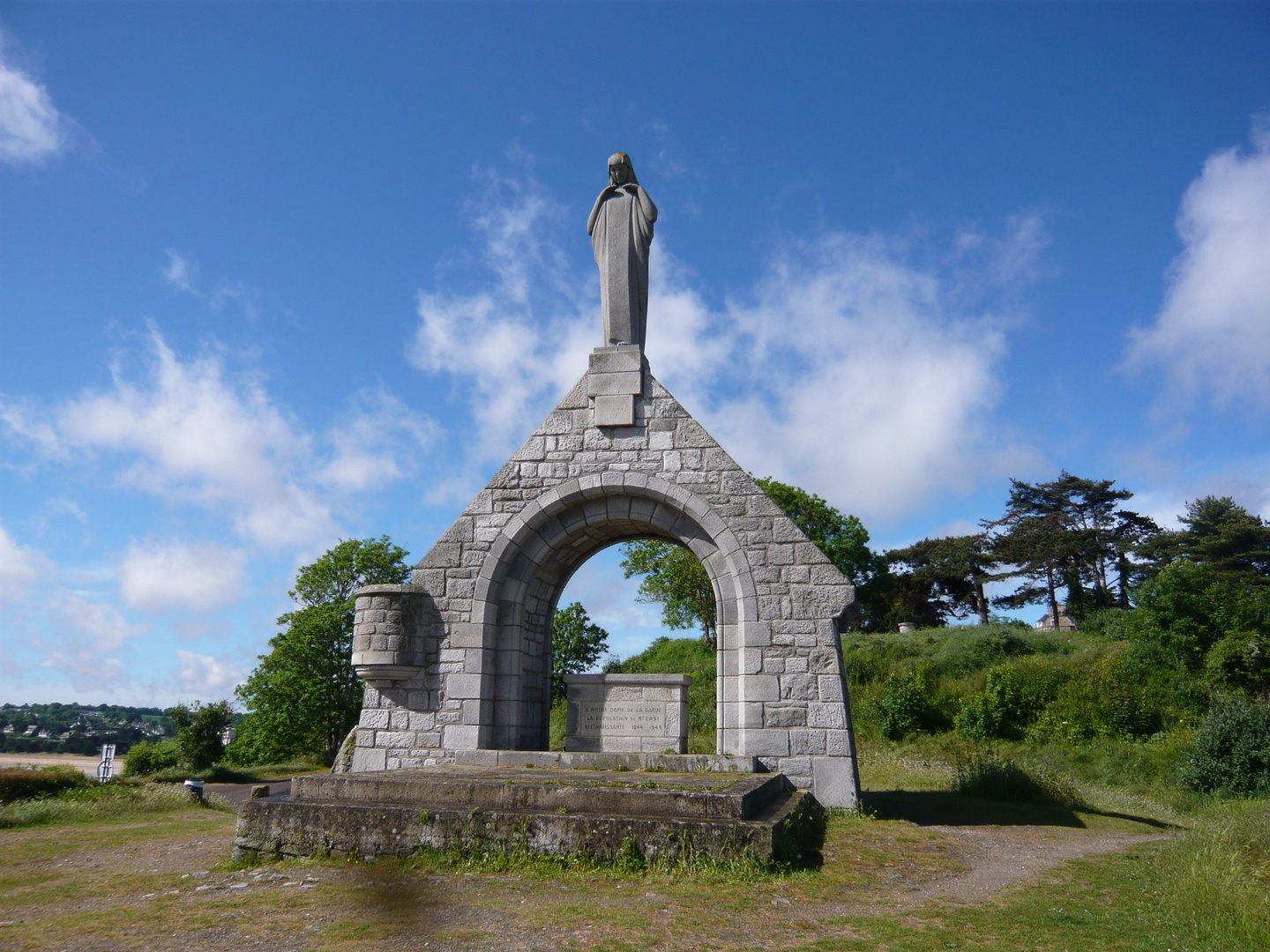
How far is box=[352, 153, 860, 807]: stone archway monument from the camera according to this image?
8508 mm

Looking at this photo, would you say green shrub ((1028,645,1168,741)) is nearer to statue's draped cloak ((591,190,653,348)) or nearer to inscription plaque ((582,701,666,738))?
inscription plaque ((582,701,666,738))

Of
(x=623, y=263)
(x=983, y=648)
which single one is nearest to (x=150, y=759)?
(x=623, y=263)

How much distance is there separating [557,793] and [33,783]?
33.0ft

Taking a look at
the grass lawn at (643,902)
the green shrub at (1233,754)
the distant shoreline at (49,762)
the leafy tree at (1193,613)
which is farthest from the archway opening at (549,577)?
the leafy tree at (1193,613)

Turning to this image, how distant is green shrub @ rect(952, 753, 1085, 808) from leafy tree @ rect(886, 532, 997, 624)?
3020 cm

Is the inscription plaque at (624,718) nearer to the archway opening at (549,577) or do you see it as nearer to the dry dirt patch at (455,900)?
the archway opening at (549,577)

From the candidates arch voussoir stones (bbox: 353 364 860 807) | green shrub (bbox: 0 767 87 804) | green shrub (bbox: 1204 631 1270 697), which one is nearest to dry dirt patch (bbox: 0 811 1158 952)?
arch voussoir stones (bbox: 353 364 860 807)

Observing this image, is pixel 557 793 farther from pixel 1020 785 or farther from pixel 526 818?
pixel 1020 785

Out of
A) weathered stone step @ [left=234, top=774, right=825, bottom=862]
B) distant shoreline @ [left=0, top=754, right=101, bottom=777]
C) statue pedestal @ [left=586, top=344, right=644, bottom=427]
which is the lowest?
distant shoreline @ [left=0, top=754, right=101, bottom=777]

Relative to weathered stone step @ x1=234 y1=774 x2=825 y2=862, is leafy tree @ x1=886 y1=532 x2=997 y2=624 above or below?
above

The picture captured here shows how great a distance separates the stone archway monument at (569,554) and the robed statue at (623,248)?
0.13ft

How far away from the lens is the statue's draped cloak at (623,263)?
10273mm

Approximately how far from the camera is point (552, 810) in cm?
610

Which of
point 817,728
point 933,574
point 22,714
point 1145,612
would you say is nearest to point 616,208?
point 817,728
